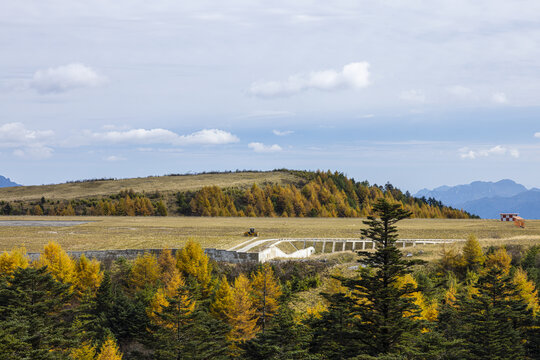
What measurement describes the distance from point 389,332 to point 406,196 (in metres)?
136

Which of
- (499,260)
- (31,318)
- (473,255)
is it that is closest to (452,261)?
(473,255)

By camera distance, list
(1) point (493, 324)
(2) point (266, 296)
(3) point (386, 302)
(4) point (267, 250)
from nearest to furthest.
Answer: (3) point (386, 302), (1) point (493, 324), (2) point (266, 296), (4) point (267, 250)

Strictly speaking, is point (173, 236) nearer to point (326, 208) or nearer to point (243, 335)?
point (243, 335)

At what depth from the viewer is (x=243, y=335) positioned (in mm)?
41406

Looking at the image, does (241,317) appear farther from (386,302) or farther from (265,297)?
(386,302)

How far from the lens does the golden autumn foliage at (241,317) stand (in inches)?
1618

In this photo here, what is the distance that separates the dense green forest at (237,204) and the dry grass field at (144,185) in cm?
980

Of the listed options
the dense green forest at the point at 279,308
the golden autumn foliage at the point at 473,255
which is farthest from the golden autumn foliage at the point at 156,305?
the golden autumn foliage at the point at 473,255

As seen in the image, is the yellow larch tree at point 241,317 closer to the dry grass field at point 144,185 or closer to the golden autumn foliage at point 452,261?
the golden autumn foliage at point 452,261

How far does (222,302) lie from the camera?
145 feet

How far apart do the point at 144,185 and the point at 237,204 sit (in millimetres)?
45398

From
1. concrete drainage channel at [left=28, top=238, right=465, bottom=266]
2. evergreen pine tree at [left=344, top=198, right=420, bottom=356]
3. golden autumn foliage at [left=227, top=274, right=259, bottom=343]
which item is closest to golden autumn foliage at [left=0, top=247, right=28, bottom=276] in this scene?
concrete drainage channel at [left=28, top=238, right=465, bottom=266]

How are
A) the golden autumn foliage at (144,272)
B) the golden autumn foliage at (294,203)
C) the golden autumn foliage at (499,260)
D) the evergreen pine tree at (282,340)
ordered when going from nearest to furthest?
1. the evergreen pine tree at (282,340)
2. the golden autumn foliage at (499,260)
3. the golden autumn foliage at (144,272)
4. the golden autumn foliage at (294,203)

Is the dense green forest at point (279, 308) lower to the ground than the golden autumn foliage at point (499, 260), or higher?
lower
